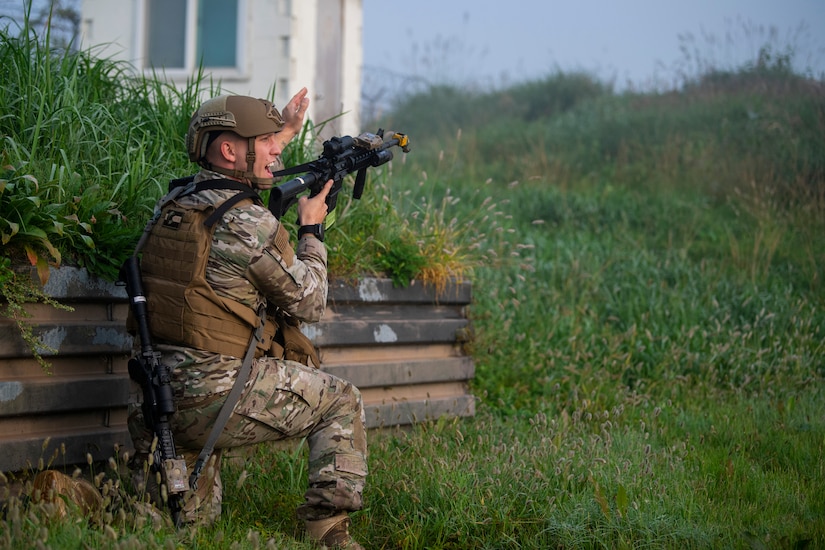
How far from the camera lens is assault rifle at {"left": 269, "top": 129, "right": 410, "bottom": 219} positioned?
3.82m

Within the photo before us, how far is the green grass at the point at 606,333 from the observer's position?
3854mm

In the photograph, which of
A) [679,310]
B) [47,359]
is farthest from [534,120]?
[47,359]

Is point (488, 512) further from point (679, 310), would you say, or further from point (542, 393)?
point (679, 310)

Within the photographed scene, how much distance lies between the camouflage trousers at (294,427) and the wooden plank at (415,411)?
1.35 meters

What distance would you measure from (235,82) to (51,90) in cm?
591

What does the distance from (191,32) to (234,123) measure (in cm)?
763

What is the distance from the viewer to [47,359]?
3949 mm

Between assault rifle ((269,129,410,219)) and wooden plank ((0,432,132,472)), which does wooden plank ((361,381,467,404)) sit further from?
wooden plank ((0,432,132,472))

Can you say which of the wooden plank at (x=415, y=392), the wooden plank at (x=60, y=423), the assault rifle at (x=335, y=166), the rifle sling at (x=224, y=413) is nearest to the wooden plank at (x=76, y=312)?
the wooden plank at (x=60, y=423)

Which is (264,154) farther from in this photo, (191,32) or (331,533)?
(191,32)

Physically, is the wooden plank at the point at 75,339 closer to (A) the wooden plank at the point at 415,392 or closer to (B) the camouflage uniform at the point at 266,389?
(B) the camouflage uniform at the point at 266,389

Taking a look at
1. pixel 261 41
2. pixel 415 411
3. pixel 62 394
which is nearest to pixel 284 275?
pixel 62 394

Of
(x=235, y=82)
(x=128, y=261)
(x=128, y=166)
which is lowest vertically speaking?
(x=128, y=261)

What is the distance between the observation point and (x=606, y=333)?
7.20m
